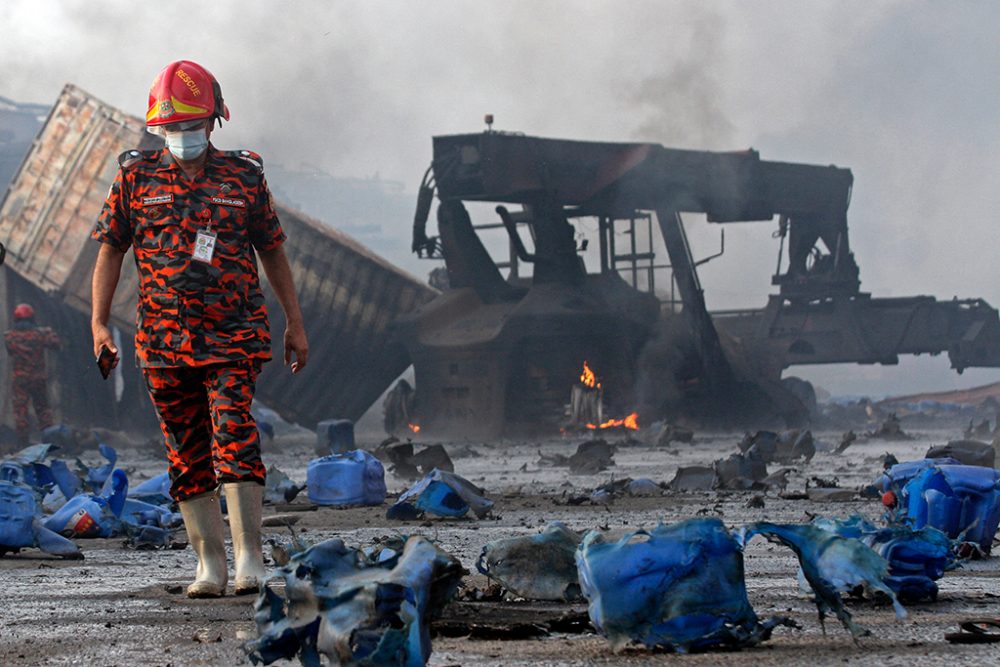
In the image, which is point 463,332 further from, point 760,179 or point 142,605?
point 142,605

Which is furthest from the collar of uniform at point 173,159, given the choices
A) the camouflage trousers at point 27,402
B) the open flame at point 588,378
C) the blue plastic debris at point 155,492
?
the open flame at point 588,378

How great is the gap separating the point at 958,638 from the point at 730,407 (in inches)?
680

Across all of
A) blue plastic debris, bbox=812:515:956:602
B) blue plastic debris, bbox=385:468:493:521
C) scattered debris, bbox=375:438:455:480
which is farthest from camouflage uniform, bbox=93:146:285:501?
scattered debris, bbox=375:438:455:480

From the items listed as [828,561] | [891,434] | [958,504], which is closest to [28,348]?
[891,434]

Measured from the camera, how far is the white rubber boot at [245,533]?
3.96 meters

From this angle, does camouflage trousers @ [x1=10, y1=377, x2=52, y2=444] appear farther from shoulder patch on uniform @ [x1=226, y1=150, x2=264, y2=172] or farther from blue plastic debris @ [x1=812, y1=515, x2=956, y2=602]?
blue plastic debris @ [x1=812, y1=515, x2=956, y2=602]

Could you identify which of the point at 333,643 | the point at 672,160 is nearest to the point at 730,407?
the point at 672,160

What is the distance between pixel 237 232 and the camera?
13.3 ft

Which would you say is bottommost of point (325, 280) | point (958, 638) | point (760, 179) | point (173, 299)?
point (958, 638)

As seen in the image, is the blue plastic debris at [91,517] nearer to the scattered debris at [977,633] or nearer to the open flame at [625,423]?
the scattered debris at [977,633]

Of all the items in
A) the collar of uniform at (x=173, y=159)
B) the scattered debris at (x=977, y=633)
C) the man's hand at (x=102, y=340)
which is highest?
the collar of uniform at (x=173, y=159)

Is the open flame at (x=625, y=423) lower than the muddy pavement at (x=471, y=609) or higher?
higher

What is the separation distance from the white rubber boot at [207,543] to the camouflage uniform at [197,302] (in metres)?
0.04

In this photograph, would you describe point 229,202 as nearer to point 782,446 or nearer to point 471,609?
point 471,609
